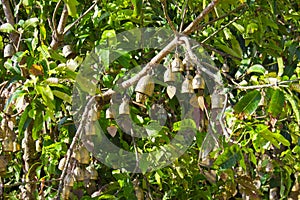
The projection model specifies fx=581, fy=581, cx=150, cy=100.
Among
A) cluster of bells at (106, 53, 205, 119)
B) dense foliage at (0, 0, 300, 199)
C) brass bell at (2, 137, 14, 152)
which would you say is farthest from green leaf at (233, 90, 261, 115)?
brass bell at (2, 137, 14, 152)

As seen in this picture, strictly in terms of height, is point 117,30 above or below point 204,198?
above

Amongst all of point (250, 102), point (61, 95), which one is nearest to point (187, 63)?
point (250, 102)

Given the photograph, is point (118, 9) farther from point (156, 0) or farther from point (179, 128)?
point (179, 128)

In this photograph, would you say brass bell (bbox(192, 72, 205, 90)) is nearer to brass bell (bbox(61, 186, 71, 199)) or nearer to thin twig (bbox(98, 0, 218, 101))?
thin twig (bbox(98, 0, 218, 101))

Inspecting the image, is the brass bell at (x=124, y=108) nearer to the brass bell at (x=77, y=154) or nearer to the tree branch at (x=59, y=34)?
the brass bell at (x=77, y=154)

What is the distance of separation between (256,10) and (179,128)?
0.51m

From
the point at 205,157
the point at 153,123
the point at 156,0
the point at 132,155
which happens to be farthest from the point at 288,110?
the point at 156,0

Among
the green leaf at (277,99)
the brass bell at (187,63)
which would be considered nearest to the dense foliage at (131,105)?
the green leaf at (277,99)

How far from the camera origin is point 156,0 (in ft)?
6.73

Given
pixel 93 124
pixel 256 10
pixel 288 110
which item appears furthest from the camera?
pixel 256 10

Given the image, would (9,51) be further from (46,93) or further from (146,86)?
(146,86)

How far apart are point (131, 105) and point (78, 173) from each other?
32cm

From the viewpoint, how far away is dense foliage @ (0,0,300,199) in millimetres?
1496

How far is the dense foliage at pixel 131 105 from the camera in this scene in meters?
1.50
